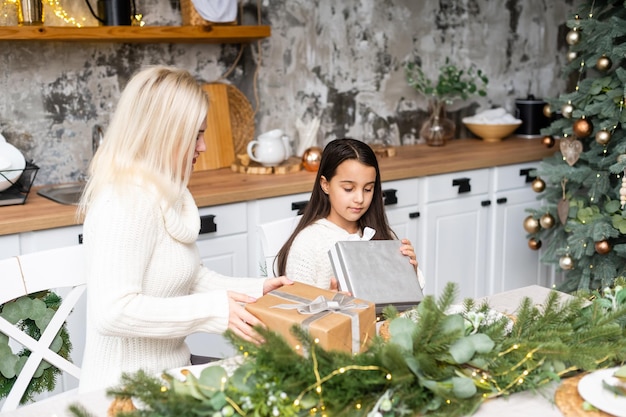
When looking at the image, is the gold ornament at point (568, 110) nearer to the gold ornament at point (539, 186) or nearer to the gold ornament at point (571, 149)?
the gold ornament at point (571, 149)

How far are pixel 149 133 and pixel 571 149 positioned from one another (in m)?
2.14

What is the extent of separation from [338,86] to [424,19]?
629 millimetres

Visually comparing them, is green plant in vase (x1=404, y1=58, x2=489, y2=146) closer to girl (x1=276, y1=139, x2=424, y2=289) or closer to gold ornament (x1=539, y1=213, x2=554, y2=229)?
gold ornament (x1=539, y1=213, x2=554, y2=229)

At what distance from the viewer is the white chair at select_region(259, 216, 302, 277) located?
7.56 feet

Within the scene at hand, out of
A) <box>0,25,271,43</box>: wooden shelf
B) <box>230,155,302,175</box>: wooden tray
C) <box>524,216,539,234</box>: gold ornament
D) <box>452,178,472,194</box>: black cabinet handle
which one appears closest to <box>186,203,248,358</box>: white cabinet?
<box>230,155,302,175</box>: wooden tray

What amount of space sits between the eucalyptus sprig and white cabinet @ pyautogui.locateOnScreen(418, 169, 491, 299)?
1.63 feet

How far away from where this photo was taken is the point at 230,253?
117 inches

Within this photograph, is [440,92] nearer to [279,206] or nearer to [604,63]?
[604,63]

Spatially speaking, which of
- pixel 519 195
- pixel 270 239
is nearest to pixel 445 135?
pixel 519 195

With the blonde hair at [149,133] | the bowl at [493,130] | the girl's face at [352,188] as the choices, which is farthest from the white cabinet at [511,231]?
the blonde hair at [149,133]

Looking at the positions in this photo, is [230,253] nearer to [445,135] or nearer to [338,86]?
[338,86]

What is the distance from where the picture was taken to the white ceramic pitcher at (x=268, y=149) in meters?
3.26

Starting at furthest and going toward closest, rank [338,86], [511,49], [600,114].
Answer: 1. [511,49]
2. [338,86]
3. [600,114]

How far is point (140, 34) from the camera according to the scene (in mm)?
2980
